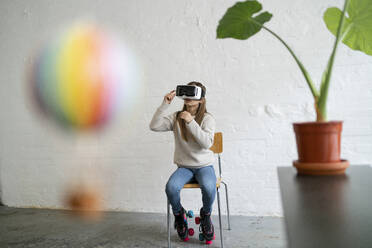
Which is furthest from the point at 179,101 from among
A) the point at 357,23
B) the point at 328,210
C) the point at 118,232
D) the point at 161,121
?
the point at 328,210

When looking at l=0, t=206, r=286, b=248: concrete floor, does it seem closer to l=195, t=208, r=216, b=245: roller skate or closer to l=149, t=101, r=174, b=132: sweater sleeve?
l=195, t=208, r=216, b=245: roller skate

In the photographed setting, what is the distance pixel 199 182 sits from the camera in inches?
77.5

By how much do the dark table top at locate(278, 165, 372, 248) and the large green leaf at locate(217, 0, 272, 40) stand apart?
1.83 ft

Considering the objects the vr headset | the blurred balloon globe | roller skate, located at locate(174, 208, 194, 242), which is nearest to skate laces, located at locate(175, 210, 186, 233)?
roller skate, located at locate(174, 208, 194, 242)

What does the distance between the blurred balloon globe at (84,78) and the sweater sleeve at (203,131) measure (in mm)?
969

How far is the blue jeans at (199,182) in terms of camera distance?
1.93m

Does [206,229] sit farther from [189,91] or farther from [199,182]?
[189,91]

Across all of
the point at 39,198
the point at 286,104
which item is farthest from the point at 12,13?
the point at 286,104

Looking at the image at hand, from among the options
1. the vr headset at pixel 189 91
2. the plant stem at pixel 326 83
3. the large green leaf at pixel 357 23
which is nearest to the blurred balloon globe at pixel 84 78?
the vr headset at pixel 189 91

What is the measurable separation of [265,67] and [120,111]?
1366mm

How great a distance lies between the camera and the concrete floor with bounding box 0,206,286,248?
2025 mm

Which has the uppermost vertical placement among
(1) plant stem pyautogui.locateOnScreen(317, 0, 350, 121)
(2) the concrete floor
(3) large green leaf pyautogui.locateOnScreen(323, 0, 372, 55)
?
(3) large green leaf pyautogui.locateOnScreen(323, 0, 372, 55)

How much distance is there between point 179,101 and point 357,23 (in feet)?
5.78

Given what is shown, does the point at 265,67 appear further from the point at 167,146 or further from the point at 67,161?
the point at 67,161
